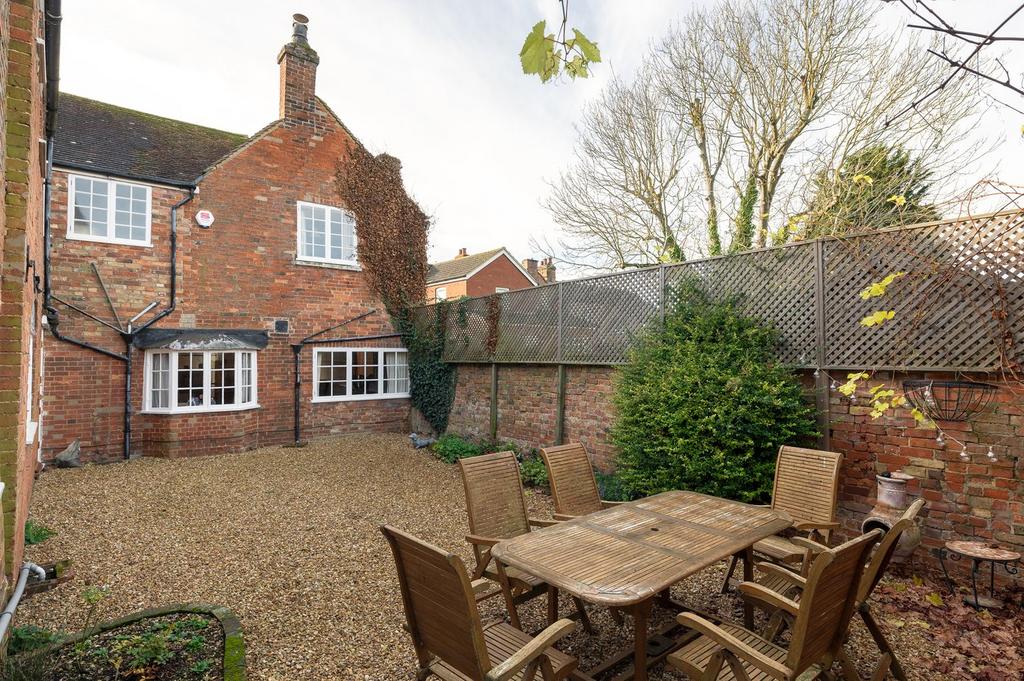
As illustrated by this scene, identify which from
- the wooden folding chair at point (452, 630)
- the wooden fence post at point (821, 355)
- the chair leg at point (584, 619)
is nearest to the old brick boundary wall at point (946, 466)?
the wooden fence post at point (821, 355)

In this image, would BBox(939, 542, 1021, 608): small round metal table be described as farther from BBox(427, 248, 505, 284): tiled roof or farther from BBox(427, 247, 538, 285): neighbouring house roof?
BBox(427, 248, 505, 284): tiled roof

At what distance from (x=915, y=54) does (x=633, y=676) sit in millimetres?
11328

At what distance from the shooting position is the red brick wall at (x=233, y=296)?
28.8 feet

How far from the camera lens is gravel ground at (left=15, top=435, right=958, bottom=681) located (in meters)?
3.40

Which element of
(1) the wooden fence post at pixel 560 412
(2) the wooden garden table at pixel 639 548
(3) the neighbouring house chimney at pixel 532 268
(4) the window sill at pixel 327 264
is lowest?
(2) the wooden garden table at pixel 639 548

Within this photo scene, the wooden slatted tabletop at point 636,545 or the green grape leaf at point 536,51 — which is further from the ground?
the green grape leaf at point 536,51

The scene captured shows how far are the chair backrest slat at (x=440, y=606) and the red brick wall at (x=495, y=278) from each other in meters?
21.0

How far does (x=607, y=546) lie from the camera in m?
3.00

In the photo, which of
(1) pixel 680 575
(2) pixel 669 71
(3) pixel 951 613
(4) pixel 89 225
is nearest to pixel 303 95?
(4) pixel 89 225

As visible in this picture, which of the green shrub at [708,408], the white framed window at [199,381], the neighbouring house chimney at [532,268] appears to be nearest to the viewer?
the green shrub at [708,408]

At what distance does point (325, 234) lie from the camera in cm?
1146

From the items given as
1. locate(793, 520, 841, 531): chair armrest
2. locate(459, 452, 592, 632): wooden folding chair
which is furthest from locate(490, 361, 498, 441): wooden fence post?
locate(793, 520, 841, 531): chair armrest

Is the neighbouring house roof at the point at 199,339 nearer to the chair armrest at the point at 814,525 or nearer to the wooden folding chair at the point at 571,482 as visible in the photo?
the wooden folding chair at the point at 571,482

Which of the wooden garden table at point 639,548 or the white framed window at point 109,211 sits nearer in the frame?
the wooden garden table at point 639,548
